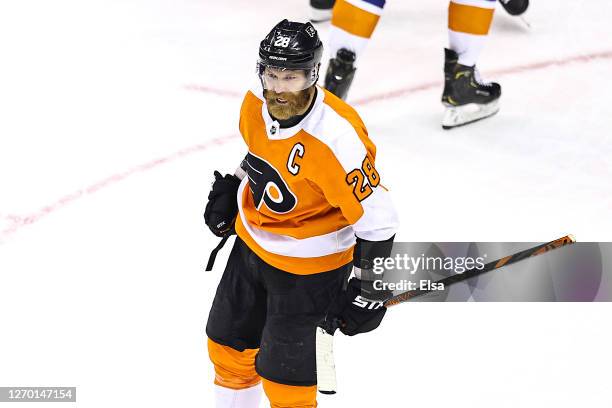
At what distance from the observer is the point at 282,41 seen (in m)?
2.08

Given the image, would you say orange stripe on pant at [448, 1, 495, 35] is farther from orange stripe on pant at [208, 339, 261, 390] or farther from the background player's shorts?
orange stripe on pant at [208, 339, 261, 390]

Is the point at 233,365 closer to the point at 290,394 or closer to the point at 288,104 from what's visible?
the point at 290,394

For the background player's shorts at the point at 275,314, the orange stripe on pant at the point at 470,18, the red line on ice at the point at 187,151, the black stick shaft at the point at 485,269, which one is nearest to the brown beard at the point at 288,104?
the background player's shorts at the point at 275,314

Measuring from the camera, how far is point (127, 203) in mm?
3494

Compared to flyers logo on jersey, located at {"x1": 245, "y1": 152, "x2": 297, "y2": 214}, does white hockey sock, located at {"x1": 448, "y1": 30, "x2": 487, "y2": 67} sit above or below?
below

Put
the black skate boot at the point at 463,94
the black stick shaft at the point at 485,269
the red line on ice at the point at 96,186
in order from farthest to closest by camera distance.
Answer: the black skate boot at the point at 463,94 < the red line on ice at the point at 96,186 < the black stick shaft at the point at 485,269

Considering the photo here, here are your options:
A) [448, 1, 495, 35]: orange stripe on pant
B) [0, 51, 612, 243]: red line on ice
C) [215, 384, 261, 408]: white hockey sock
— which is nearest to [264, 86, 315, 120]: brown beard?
[215, 384, 261, 408]: white hockey sock

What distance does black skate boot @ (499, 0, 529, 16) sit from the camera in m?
4.79

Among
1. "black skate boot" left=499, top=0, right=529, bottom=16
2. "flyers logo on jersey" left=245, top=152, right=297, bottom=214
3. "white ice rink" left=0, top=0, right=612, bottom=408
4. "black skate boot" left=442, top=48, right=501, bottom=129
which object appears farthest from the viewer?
"black skate boot" left=499, top=0, right=529, bottom=16

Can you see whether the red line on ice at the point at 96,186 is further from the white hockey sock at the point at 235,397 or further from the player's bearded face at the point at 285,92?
the player's bearded face at the point at 285,92

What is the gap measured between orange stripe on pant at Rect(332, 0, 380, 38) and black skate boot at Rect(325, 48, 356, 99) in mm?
84

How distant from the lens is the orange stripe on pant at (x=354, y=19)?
374cm

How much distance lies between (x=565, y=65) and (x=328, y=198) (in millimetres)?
2688

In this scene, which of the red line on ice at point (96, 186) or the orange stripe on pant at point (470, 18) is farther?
the orange stripe on pant at point (470, 18)
